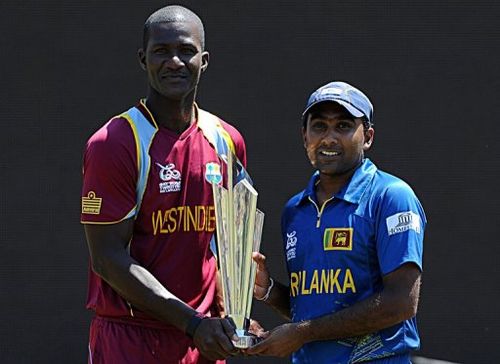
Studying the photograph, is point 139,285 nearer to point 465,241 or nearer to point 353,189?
point 353,189

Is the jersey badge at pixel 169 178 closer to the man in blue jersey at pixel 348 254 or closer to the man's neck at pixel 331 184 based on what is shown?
the man in blue jersey at pixel 348 254

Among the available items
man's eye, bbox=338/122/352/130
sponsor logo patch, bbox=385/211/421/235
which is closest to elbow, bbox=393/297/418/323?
sponsor logo patch, bbox=385/211/421/235

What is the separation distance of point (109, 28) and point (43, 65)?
17.0 inches

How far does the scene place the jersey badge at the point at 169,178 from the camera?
3.51 metres

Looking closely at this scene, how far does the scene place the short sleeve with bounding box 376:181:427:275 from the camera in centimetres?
319

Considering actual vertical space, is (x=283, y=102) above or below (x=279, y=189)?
above

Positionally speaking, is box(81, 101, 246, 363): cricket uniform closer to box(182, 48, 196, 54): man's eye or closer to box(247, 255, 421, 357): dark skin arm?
box(182, 48, 196, 54): man's eye

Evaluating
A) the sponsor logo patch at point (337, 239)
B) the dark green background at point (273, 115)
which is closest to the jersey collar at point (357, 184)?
the sponsor logo patch at point (337, 239)

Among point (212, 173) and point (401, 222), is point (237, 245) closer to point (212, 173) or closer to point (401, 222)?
point (212, 173)

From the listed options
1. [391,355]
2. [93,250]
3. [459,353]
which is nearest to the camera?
[391,355]

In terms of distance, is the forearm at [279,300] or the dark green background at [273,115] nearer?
the forearm at [279,300]

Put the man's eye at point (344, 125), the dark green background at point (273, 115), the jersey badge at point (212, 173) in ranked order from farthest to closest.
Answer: the dark green background at point (273, 115) → the jersey badge at point (212, 173) → the man's eye at point (344, 125)

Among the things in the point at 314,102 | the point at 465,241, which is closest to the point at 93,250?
the point at 314,102

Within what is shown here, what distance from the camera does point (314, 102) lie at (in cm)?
339
